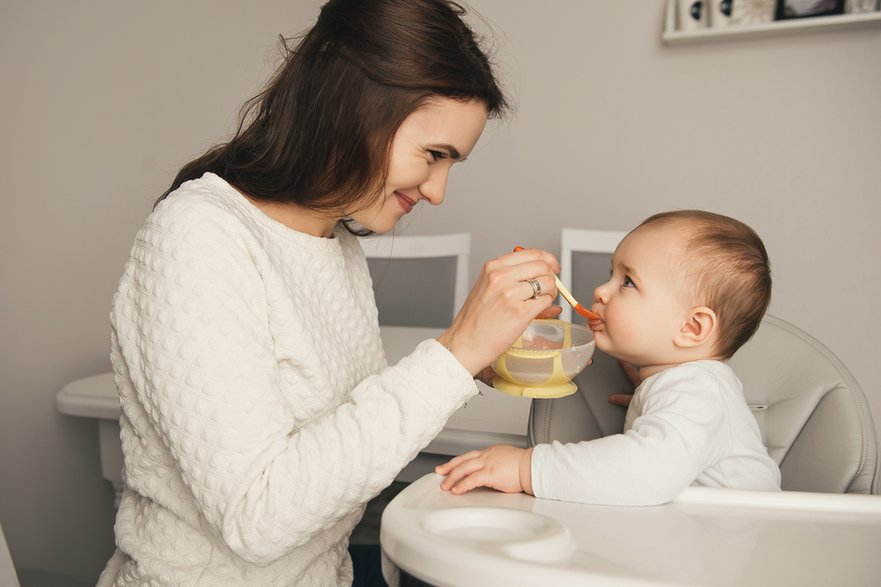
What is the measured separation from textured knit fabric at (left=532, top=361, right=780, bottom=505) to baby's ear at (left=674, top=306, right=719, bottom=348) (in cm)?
5

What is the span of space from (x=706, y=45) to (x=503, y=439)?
223cm

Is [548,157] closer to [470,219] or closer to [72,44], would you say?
[470,219]

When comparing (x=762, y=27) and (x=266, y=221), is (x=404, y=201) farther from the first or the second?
(x=762, y=27)

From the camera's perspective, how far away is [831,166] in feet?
9.11

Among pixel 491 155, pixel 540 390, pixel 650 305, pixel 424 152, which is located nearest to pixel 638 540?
pixel 540 390

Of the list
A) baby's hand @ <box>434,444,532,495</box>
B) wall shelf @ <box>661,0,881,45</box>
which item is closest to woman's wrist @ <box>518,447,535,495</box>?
baby's hand @ <box>434,444,532,495</box>

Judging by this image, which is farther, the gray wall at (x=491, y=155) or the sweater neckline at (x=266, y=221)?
the gray wall at (x=491, y=155)

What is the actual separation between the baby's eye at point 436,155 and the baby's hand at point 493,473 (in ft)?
1.41

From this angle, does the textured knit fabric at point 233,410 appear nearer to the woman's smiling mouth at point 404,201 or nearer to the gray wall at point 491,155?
the woman's smiling mouth at point 404,201

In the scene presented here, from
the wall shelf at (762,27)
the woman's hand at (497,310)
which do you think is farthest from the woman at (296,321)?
the wall shelf at (762,27)

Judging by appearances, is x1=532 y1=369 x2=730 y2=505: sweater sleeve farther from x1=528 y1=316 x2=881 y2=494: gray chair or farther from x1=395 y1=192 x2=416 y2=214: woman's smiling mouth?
x1=395 y1=192 x2=416 y2=214: woman's smiling mouth

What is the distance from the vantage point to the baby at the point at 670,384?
87cm

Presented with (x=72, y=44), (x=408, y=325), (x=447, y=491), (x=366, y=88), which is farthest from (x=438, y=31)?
(x=408, y=325)

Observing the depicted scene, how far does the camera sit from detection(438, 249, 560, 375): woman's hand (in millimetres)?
909
